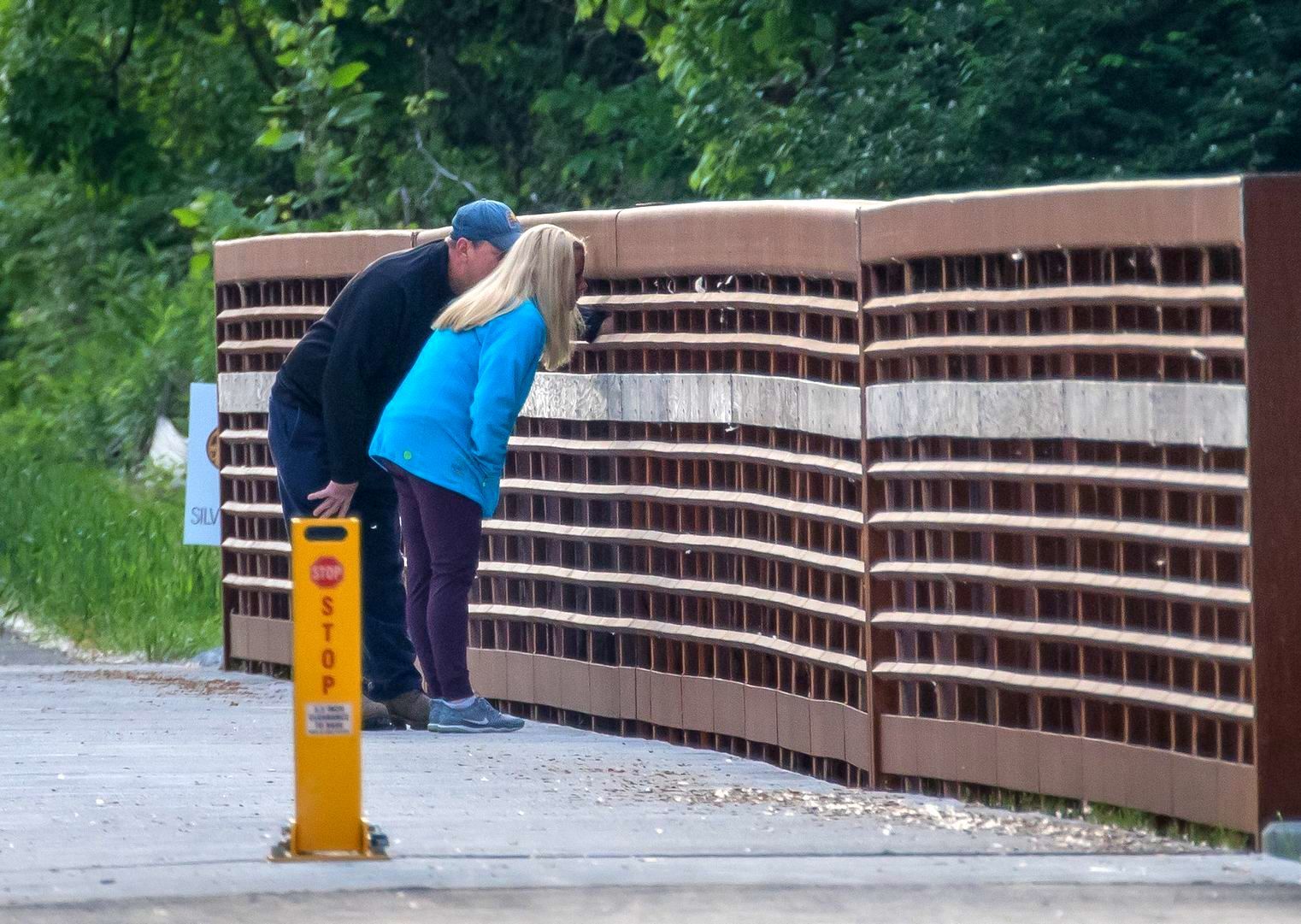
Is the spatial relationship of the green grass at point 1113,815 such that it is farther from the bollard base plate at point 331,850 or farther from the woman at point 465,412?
the woman at point 465,412

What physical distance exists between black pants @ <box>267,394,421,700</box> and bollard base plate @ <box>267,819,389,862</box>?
2.80m

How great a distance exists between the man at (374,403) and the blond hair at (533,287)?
0.25 m

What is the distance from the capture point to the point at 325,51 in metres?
18.4

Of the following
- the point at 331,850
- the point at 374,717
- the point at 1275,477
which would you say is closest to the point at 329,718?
the point at 331,850

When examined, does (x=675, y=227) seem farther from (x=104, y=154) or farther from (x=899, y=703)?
(x=104, y=154)

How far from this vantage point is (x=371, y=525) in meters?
8.37

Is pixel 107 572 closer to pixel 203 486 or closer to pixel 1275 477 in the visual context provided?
pixel 203 486

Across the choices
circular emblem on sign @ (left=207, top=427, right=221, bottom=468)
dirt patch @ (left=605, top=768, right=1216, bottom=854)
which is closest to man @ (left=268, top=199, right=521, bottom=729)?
dirt patch @ (left=605, top=768, right=1216, bottom=854)

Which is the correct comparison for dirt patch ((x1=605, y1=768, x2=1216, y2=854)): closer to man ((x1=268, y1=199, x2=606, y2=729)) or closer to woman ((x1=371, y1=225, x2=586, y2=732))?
woman ((x1=371, y1=225, x2=586, y2=732))

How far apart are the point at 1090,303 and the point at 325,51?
513 inches

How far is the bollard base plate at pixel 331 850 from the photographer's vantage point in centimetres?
536

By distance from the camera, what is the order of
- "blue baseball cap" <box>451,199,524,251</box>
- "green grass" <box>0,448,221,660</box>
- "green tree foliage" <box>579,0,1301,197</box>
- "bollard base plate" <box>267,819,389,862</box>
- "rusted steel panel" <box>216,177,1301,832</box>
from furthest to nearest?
"green tree foliage" <box>579,0,1301,197</box>, "green grass" <box>0,448,221,660</box>, "blue baseball cap" <box>451,199,524,251</box>, "rusted steel panel" <box>216,177,1301,832</box>, "bollard base plate" <box>267,819,389,862</box>

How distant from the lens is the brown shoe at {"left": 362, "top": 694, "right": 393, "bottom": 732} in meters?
8.21

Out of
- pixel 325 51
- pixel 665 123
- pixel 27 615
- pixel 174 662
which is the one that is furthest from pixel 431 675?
pixel 665 123
